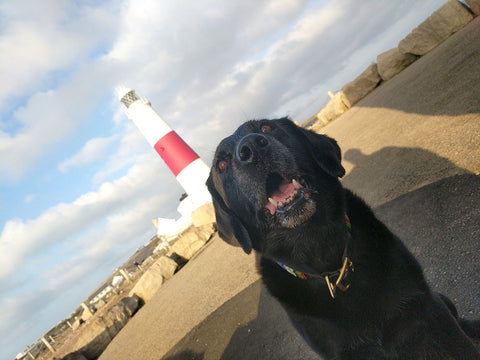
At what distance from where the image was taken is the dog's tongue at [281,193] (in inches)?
99.3

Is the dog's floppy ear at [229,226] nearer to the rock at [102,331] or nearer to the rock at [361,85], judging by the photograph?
the rock at [102,331]

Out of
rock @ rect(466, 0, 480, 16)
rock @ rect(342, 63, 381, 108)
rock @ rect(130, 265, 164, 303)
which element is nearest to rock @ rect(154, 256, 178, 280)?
rock @ rect(130, 265, 164, 303)

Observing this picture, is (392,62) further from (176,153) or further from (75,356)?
(75,356)

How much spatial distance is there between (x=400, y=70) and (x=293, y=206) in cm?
1502

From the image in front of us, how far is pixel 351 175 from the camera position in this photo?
23.3 ft

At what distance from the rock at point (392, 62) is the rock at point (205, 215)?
12.0m

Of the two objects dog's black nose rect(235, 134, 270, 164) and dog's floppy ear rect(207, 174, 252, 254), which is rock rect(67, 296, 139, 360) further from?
dog's black nose rect(235, 134, 270, 164)

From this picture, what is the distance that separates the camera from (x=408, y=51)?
1303 cm

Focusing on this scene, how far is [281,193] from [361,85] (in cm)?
1582

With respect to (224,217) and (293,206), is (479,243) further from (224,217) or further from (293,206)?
(224,217)

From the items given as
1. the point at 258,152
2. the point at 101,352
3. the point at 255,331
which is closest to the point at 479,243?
the point at 258,152

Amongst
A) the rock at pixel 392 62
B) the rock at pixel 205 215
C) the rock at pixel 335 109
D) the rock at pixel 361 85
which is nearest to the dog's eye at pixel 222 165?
the rock at pixel 205 215

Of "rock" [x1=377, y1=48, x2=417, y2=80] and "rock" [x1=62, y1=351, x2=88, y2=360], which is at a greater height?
"rock" [x1=377, y1=48, x2=417, y2=80]

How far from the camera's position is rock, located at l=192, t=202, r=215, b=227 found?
1644 centimetres
